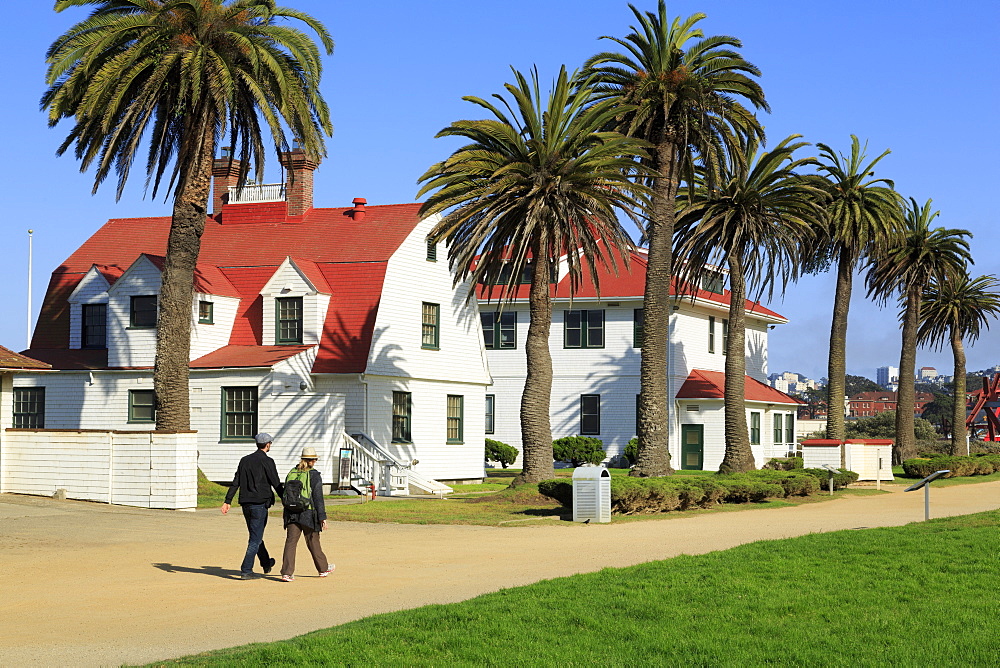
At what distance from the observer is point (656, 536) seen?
19328mm

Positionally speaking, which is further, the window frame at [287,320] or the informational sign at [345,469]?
the window frame at [287,320]

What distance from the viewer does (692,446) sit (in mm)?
49500

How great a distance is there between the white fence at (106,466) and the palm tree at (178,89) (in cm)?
227

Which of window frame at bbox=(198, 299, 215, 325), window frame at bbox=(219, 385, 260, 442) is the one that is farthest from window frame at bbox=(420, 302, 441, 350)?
window frame at bbox=(198, 299, 215, 325)

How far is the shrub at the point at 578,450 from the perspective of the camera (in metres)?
47.0

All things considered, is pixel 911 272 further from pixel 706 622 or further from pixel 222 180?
pixel 706 622

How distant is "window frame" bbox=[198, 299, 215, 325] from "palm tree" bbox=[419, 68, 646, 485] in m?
9.07

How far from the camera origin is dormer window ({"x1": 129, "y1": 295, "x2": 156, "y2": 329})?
113 ft

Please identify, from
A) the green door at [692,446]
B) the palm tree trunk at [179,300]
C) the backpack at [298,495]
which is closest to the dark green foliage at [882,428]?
the green door at [692,446]

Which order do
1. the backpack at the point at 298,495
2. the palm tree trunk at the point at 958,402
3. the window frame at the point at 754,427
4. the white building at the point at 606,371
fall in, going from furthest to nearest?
the palm tree trunk at the point at 958,402
the window frame at the point at 754,427
the white building at the point at 606,371
the backpack at the point at 298,495

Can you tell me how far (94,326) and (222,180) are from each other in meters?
8.17

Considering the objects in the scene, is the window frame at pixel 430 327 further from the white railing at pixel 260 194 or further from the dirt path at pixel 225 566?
the dirt path at pixel 225 566

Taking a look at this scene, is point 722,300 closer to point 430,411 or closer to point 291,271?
point 430,411

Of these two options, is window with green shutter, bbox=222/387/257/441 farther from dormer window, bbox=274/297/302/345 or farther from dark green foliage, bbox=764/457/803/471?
dark green foliage, bbox=764/457/803/471
